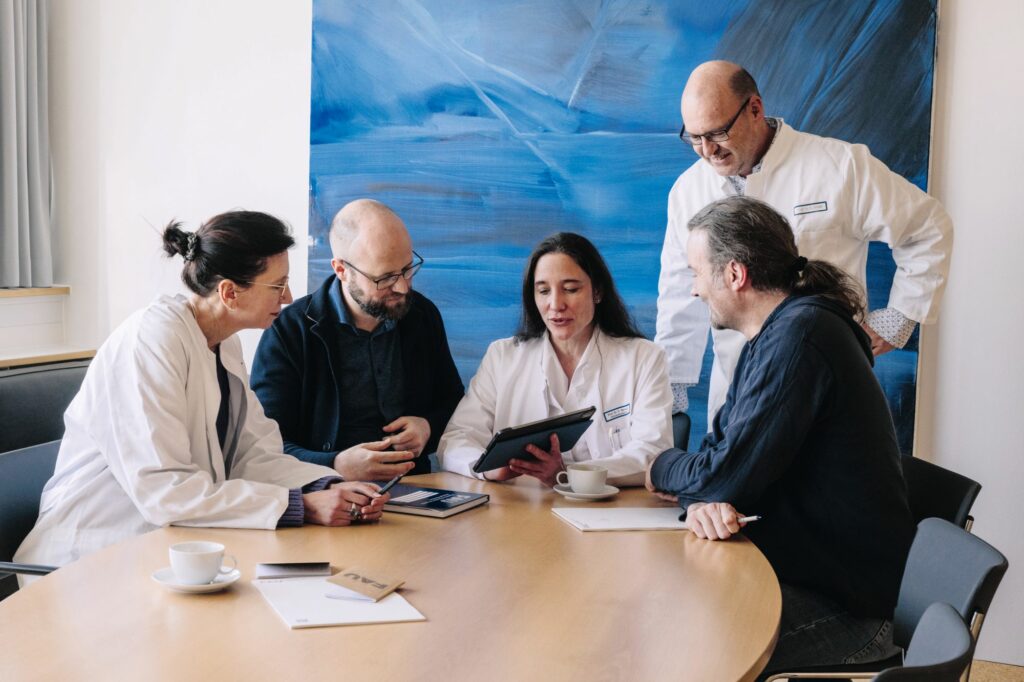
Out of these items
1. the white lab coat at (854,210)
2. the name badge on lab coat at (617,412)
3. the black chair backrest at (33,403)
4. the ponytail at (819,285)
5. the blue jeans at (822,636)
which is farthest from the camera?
the white lab coat at (854,210)

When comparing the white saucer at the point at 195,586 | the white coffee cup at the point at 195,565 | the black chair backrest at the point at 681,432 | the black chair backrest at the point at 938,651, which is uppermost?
the black chair backrest at the point at 938,651

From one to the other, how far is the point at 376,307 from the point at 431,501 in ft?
2.57

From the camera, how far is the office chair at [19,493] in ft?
7.04

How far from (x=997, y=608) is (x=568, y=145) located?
7.94ft

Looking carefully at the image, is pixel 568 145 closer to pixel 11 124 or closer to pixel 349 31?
pixel 349 31

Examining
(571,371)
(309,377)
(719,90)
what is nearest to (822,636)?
(571,371)

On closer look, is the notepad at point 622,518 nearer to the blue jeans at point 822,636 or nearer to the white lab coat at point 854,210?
the blue jeans at point 822,636

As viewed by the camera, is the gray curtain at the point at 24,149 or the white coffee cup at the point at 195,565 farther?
the gray curtain at the point at 24,149

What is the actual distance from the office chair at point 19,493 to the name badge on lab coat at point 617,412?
60.1 inches

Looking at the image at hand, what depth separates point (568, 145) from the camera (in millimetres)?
3861

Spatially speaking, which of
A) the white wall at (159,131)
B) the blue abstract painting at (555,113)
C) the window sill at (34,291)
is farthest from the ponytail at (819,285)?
the window sill at (34,291)

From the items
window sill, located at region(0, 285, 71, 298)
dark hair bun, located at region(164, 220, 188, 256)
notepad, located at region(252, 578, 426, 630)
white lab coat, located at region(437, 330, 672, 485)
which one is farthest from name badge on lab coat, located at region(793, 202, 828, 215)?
window sill, located at region(0, 285, 71, 298)

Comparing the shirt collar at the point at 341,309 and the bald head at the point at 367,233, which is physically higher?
the bald head at the point at 367,233

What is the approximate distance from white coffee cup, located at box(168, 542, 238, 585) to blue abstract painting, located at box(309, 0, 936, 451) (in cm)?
244
